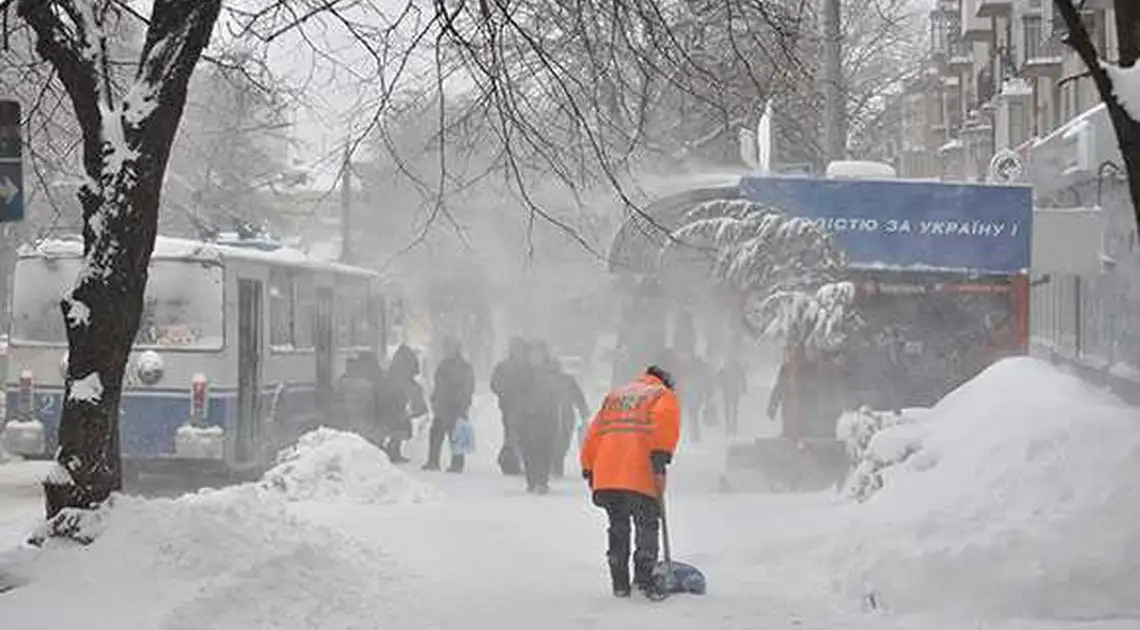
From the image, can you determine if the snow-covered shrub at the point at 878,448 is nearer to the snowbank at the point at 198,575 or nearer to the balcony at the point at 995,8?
the snowbank at the point at 198,575

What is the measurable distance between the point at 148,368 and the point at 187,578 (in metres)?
9.94

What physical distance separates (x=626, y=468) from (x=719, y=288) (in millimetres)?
8866

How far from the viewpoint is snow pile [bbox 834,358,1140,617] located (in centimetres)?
Answer: 925

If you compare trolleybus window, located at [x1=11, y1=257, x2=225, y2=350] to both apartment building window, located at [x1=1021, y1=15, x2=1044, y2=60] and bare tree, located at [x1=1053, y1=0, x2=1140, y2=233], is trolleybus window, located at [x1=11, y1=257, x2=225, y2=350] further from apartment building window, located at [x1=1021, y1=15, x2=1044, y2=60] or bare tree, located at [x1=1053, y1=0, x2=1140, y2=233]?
apartment building window, located at [x1=1021, y1=15, x2=1044, y2=60]

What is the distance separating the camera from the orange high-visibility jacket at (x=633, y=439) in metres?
10.6

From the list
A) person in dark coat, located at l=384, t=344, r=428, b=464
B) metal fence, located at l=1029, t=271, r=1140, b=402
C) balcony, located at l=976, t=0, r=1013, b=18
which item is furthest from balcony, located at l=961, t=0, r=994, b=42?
person in dark coat, located at l=384, t=344, r=428, b=464

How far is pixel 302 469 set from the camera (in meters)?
16.2

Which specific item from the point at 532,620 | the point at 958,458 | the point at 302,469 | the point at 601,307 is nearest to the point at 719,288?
the point at 302,469

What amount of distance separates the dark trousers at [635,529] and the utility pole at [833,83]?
9641mm

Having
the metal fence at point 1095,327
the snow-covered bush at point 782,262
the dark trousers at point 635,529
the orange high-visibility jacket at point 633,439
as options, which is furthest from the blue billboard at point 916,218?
the dark trousers at point 635,529

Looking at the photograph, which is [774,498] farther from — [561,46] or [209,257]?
[209,257]

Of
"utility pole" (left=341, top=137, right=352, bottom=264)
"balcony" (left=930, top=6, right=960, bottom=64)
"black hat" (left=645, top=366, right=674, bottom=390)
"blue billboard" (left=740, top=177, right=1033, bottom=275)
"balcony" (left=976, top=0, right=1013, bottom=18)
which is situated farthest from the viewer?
"balcony" (left=930, top=6, right=960, bottom=64)

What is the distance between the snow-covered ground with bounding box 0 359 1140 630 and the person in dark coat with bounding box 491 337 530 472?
6.22 metres

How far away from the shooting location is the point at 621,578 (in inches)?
416
